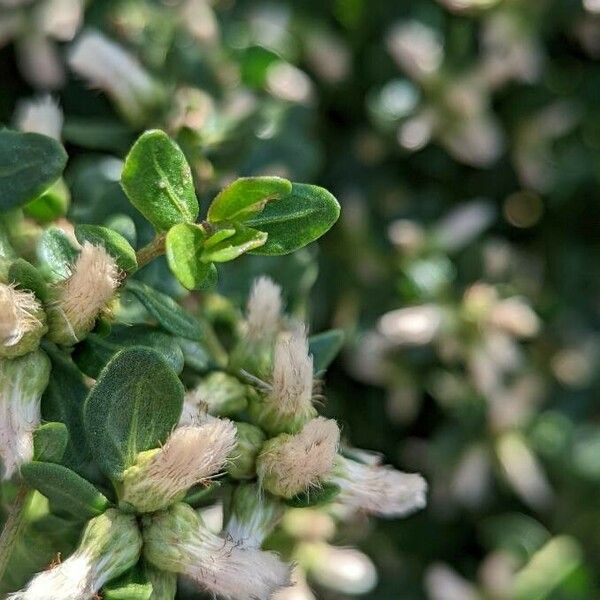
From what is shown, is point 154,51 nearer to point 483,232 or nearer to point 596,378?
point 483,232

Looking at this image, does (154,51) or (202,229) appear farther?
(154,51)

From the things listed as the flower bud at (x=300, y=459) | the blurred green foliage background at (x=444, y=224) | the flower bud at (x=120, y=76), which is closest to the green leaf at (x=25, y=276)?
the flower bud at (x=300, y=459)

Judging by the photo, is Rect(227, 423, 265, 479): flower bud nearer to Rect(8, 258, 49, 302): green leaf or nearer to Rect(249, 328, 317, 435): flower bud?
Rect(249, 328, 317, 435): flower bud

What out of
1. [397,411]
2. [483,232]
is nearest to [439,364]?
[397,411]

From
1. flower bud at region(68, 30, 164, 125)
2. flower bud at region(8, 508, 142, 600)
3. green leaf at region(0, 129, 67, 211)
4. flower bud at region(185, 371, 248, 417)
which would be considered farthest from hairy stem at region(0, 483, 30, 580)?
flower bud at region(68, 30, 164, 125)

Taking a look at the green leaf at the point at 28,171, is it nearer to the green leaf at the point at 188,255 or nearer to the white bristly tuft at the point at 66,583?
the green leaf at the point at 188,255

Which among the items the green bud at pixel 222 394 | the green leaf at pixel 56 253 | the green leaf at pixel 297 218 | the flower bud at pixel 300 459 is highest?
the green leaf at pixel 297 218
